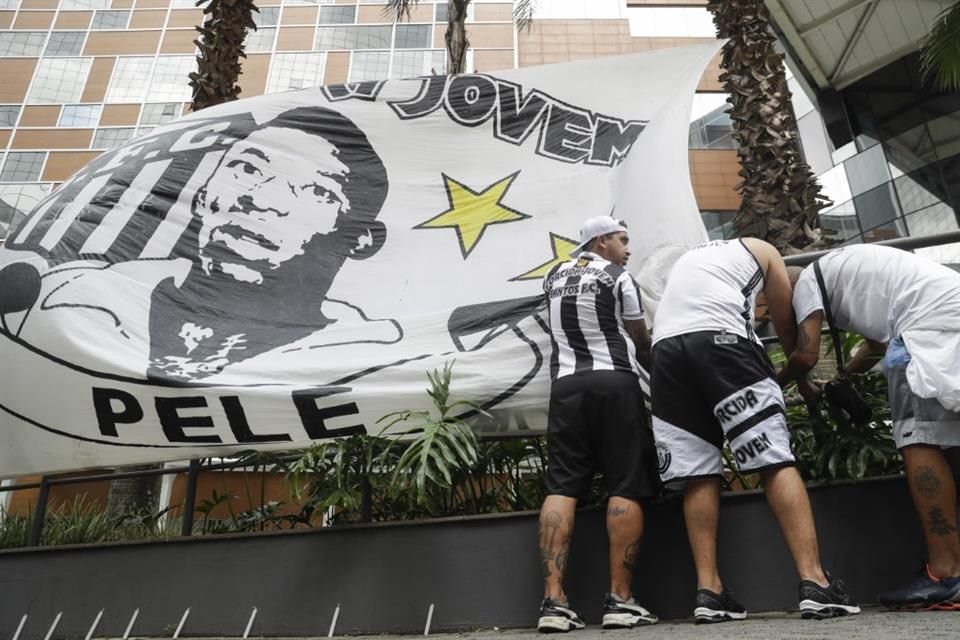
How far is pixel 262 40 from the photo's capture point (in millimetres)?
22688

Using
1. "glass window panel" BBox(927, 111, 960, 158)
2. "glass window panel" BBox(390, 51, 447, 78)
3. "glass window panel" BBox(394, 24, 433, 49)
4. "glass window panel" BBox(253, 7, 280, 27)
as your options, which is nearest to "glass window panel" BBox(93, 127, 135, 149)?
"glass window panel" BBox(253, 7, 280, 27)

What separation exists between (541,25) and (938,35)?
17.2 m

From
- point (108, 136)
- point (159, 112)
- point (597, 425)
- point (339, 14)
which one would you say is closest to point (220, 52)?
point (597, 425)

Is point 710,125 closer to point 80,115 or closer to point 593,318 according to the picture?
point 593,318

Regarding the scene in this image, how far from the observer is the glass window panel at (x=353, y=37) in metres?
22.5

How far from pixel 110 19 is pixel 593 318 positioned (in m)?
26.0

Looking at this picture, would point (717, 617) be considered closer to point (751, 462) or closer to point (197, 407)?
point (751, 462)

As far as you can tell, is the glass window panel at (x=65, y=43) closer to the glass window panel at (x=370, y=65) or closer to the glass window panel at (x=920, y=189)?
the glass window panel at (x=370, y=65)

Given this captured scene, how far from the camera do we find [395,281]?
388 centimetres

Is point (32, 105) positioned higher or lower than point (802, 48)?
higher

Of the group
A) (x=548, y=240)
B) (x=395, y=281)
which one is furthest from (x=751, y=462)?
(x=395, y=281)

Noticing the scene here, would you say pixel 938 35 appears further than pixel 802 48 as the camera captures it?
No

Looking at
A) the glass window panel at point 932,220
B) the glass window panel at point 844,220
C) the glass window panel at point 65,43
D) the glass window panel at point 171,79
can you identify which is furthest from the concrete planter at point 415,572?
the glass window panel at point 65,43

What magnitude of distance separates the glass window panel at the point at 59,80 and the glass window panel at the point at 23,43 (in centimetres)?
76
